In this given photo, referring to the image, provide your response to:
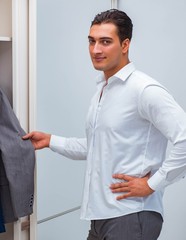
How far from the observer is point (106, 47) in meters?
1.48

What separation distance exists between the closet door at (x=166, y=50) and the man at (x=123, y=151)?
37.7 inches

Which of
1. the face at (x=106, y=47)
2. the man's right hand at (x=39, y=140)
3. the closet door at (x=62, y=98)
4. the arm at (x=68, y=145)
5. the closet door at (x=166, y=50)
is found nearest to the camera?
the face at (x=106, y=47)

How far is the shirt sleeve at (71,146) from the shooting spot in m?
1.75

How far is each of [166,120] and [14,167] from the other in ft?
1.79

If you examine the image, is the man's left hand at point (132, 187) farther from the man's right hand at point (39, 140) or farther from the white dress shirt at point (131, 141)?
the man's right hand at point (39, 140)

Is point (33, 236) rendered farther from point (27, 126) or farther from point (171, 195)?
point (171, 195)

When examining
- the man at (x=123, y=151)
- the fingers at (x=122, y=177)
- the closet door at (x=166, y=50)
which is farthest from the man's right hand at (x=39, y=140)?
the closet door at (x=166, y=50)

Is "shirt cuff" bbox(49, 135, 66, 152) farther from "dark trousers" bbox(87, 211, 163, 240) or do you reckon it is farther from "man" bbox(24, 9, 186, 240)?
"dark trousers" bbox(87, 211, 163, 240)

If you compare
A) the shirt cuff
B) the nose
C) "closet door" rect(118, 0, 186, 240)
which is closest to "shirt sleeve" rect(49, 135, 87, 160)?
the shirt cuff

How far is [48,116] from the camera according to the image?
2.11 metres

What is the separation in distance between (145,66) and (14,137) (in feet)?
4.18

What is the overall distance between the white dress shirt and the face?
0.05 m

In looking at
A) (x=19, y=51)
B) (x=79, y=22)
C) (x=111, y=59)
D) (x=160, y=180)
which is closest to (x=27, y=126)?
(x=19, y=51)

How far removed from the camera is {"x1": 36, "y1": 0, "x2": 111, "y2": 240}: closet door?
2068mm
